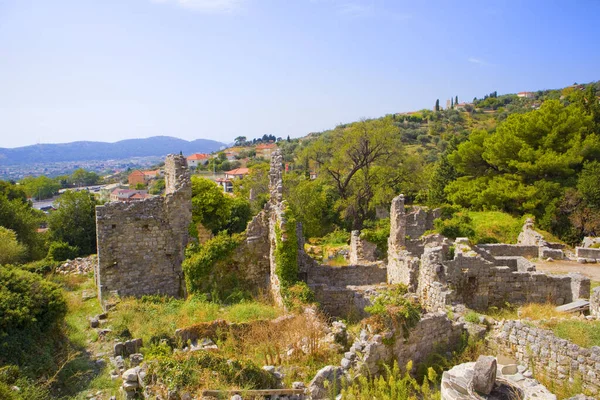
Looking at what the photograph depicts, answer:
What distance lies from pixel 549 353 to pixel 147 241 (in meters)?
10.9

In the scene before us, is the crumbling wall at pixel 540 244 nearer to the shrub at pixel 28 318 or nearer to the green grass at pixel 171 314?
the green grass at pixel 171 314

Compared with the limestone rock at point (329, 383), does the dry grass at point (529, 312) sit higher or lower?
lower

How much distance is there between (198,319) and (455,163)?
26544 millimetres

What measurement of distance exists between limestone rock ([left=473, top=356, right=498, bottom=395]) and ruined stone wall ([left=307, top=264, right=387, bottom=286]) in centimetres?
787

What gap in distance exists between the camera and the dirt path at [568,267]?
47.7 ft

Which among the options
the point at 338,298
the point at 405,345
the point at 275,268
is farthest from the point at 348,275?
the point at 405,345

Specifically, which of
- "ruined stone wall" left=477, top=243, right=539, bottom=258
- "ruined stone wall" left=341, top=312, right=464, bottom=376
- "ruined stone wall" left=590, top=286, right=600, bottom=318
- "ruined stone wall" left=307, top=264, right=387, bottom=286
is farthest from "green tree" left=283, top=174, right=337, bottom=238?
"ruined stone wall" left=341, top=312, right=464, bottom=376

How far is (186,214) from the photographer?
13281mm

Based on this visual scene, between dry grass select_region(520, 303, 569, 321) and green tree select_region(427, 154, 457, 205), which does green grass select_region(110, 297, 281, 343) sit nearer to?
dry grass select_region(520, 303, 569, 321)

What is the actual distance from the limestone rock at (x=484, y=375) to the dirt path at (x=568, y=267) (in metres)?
10.2

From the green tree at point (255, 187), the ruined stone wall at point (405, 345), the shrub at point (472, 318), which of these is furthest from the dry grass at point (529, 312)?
the green tree at point (255, 187)

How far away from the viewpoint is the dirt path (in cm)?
1454

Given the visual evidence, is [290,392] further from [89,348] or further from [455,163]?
[455,163]

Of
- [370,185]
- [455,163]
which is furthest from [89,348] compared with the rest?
[455,163]
